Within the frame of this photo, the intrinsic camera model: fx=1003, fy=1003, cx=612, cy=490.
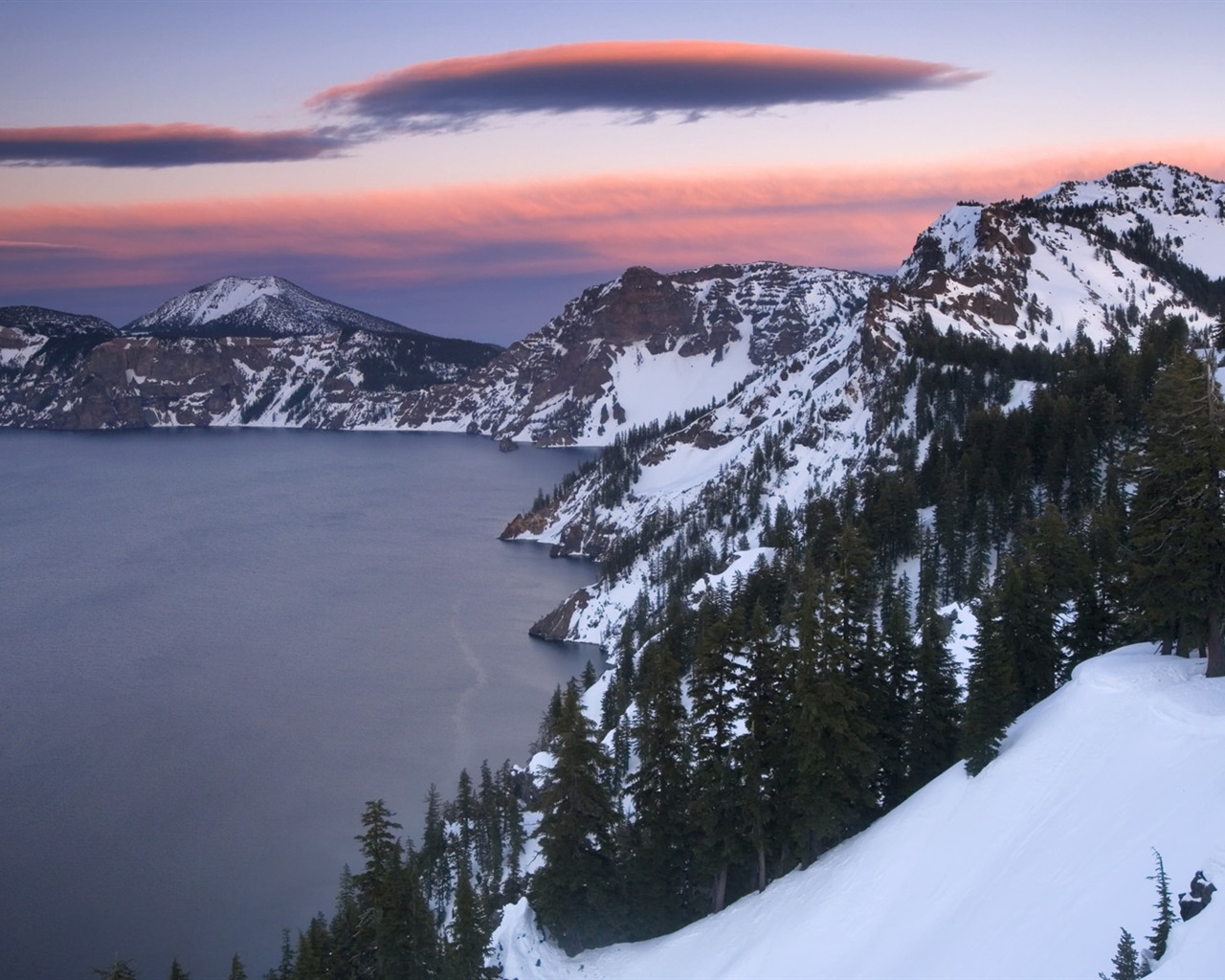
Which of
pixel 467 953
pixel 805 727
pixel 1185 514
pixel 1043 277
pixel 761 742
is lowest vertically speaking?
pixel 467 953

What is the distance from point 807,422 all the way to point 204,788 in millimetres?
92645

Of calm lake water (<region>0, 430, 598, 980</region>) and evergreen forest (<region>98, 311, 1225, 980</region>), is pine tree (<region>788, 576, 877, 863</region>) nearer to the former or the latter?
evergreen forest (<region>98, 311, 1225, 980</region>)

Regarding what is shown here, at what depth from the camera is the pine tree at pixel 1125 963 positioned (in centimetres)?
1666

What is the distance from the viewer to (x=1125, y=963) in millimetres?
16797

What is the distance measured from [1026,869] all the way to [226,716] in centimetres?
7188

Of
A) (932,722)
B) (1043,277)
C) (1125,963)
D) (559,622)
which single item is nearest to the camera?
(1125,963)

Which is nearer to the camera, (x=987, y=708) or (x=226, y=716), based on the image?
(x=987, y=708)

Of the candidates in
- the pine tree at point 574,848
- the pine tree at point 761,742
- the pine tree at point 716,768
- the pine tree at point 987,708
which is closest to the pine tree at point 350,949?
the pine tree at point 574,848

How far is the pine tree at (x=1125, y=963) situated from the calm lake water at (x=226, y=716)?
1763 inches

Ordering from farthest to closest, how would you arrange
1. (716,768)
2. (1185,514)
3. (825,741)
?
(716,768) → (825,741) → (1185,514)

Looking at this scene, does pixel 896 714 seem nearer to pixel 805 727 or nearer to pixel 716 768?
pixel 805 727

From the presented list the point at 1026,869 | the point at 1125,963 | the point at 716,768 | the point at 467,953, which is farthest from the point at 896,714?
the point at 1125,963

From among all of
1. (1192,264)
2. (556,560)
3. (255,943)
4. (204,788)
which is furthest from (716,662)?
(1192,264)

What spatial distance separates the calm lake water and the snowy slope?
3249 cm
